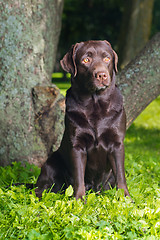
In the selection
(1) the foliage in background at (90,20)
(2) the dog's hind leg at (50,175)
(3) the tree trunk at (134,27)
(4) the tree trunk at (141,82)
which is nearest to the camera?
(2) the dog's hind leg at (50,175)

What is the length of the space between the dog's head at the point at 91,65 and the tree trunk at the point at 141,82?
1.85 m

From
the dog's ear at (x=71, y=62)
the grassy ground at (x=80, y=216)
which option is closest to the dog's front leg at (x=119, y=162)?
the grassy ground at (x=80, y=216)

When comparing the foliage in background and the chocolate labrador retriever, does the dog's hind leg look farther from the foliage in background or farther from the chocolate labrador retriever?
the foliage in background

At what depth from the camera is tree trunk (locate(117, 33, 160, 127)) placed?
217 inches

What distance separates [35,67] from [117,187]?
2.41 metres

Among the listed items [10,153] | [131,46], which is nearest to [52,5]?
[10,153]

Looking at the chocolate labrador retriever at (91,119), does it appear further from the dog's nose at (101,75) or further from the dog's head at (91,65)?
the dog's nose at (101,75)

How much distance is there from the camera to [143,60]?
5.60m

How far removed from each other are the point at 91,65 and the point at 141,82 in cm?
220

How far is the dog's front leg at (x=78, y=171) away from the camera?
3562mm

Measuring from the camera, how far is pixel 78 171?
11.7 feet

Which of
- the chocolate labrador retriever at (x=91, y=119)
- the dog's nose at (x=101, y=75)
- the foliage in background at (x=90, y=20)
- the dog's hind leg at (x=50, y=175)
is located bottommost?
the foliage in background at (x=90, y=20)

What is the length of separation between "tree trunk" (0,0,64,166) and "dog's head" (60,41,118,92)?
5.53 ft

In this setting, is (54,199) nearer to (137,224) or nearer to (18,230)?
(18,230)
